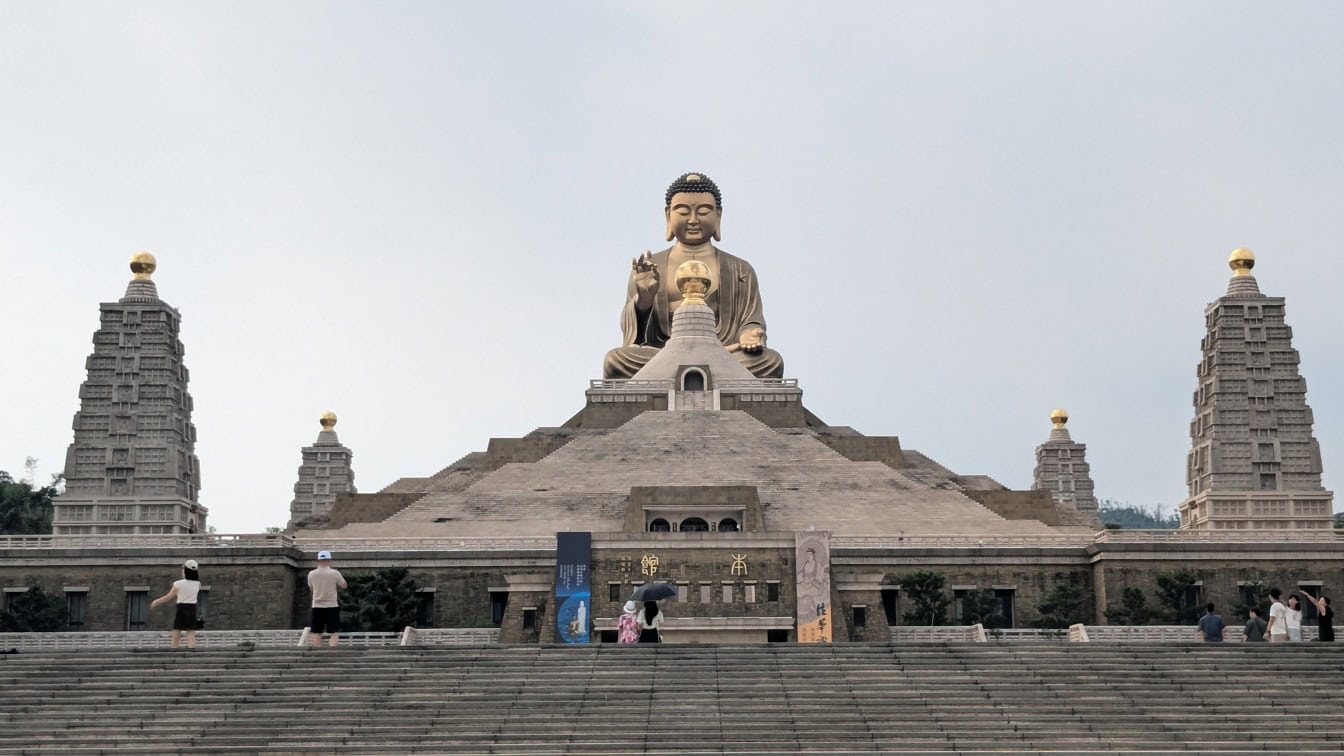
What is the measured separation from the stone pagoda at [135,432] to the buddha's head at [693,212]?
20.9 m

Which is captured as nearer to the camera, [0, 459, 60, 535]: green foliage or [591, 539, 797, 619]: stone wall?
[591, 539, 797, 619]: stone wall

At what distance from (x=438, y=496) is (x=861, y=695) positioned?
24.2 m

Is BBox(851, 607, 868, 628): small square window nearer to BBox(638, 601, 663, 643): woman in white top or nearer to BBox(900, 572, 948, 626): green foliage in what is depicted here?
BBox(900, 572, 948, 626): green foliage

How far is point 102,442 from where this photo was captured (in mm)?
45188

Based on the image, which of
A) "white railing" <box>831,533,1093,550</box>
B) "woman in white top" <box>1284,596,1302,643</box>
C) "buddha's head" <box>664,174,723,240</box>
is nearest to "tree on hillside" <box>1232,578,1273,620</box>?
"white railing" <box>831,533,1093,550</box>

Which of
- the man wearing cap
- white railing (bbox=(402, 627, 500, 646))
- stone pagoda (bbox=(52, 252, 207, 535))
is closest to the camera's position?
the man wearing cap

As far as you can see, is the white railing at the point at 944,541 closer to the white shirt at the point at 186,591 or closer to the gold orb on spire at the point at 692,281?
the white shirt at the point at 186,591

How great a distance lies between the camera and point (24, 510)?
228 ft

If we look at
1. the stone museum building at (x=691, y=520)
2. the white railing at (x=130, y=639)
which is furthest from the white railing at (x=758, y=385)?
the white railing at (x=130, y=639)

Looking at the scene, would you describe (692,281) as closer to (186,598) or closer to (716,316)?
(716,316)

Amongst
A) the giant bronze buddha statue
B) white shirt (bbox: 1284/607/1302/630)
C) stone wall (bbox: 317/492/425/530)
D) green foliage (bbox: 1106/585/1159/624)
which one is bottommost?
white shirt (bbox: 1284/607/1302/630)

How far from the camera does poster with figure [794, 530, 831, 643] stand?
35500mm

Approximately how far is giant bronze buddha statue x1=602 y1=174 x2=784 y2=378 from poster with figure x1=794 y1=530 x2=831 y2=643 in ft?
74.0

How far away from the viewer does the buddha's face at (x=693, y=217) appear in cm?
6316
